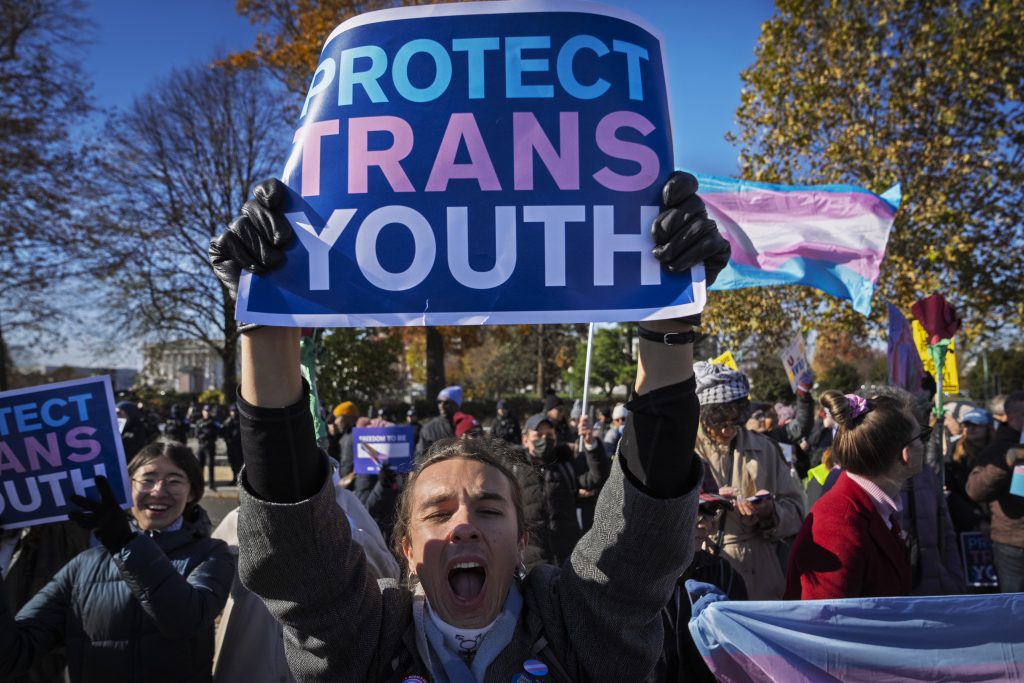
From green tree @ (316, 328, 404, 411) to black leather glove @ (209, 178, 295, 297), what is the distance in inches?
1091

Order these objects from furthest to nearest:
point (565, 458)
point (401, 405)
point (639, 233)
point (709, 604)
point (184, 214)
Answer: point (401, 405), point (184, 214), point (565, 458), point (709, 604), point (639, 233)

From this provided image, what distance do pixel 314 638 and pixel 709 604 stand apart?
181 centimetres

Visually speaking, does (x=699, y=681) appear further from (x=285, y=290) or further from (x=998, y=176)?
(x=998, y=176)

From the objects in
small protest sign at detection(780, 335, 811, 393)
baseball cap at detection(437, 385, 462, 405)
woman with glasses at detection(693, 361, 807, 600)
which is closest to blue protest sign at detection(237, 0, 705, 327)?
woman with glasses at detection(693, 361, 807, 600)

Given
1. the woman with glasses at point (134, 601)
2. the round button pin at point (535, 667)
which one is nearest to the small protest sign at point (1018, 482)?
the round button pin at point (535, 667)

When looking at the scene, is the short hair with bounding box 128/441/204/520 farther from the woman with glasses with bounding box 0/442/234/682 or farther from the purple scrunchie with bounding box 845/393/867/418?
the purple scrunchie with bounding box 845/393/867/418

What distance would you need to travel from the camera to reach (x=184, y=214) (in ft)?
77.7

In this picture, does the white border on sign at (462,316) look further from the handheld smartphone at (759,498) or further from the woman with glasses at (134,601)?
the handheld smartphone at (759,498)

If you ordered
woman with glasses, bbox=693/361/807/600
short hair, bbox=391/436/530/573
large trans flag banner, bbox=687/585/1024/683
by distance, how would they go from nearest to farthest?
short hair, bbox=391/436/530/573, large trans flag banner, bbox=687/585/1024/683, woman with glasses, bbox=693/361/807/600

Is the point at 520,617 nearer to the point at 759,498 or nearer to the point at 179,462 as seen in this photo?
the point at 179,462

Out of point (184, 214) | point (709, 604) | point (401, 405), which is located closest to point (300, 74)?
point (184, 214)

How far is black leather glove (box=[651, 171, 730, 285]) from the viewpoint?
164cm

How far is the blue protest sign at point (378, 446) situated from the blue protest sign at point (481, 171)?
221 inches

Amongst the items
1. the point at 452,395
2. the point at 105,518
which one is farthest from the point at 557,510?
the point at 452,395
